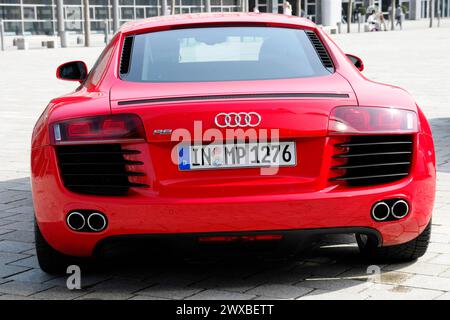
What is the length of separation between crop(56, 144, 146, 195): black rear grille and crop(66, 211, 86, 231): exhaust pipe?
4.3 inches

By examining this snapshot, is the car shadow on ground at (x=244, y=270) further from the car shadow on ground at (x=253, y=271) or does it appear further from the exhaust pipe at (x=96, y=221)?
the exhaust pipe at (x=96, y=221)

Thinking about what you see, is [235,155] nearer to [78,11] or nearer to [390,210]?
[390,210]

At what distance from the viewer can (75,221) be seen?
13.2ft

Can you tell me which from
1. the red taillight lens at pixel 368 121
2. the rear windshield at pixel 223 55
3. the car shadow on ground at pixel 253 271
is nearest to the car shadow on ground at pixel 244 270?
the car shadow on ground at pixel 253 271

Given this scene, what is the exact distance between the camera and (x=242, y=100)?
3896 mm

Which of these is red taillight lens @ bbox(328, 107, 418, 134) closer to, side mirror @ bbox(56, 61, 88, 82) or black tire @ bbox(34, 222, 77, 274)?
black tire @ bbox(34, 222, 77, 274)

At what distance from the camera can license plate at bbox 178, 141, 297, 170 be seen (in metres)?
3.87

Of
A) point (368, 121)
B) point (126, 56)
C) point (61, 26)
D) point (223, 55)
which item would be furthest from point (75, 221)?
point (61, 26)

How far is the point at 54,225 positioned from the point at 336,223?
1293 millimetres

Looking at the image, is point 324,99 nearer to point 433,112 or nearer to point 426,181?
point 426,181

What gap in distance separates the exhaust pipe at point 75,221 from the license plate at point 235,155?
52cm

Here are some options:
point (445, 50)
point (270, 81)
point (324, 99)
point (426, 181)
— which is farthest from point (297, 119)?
point (445, 50)

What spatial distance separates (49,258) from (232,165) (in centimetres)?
114
